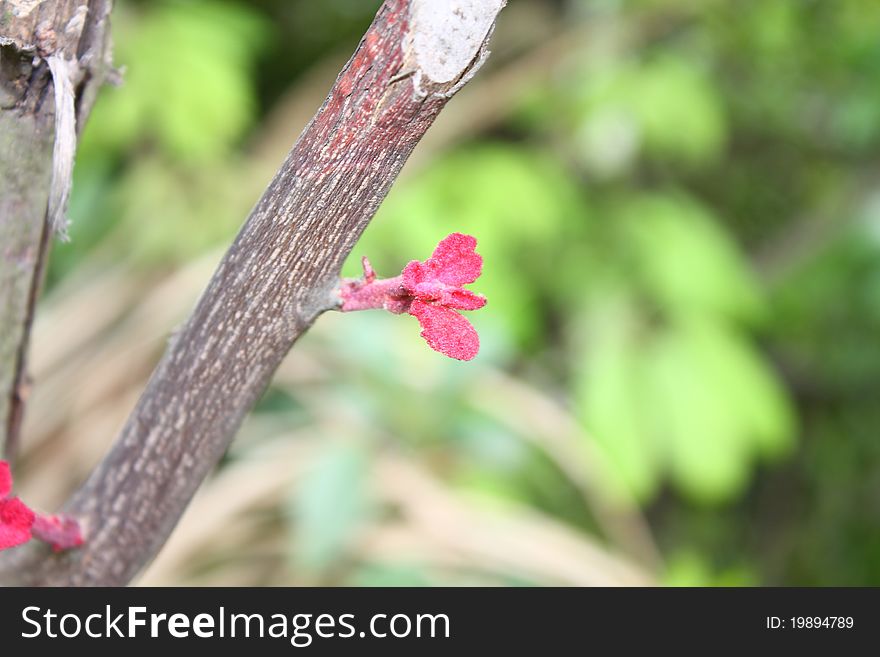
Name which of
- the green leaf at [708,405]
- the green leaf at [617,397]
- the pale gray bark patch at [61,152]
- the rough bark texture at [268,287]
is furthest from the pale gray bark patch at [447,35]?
the green leaf at [708,405]

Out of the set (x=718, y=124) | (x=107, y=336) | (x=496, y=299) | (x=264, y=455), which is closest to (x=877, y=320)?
(x=718, y=124)

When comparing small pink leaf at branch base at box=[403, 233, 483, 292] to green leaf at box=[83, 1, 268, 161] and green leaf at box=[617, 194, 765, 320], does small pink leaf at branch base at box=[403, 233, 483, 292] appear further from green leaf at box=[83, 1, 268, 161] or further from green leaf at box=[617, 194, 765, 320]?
green leaf at box=[617, 194, 765, 320]

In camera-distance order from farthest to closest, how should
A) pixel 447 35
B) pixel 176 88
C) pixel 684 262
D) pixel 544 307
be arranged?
pixel 544 307, pixel 684 262, pixel 176 88, pixel 447 35

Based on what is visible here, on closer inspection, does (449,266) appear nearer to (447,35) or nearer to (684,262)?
(447,35)

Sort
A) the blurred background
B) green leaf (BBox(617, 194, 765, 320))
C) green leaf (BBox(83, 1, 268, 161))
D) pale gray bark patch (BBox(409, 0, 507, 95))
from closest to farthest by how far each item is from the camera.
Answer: pale gray bark patch (BBox(409, 0, 507, 95)) < the blurred background < green leaf (BBox(83, 1, 268, 161)) < green leaf (BBox(617, 194, 765, 320))

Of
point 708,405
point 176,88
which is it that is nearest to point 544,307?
point 708,405

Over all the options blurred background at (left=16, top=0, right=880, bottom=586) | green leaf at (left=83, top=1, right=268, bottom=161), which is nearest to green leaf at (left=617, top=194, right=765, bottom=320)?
blurred background at (left=16, top=0, right=880, bottom=586)
